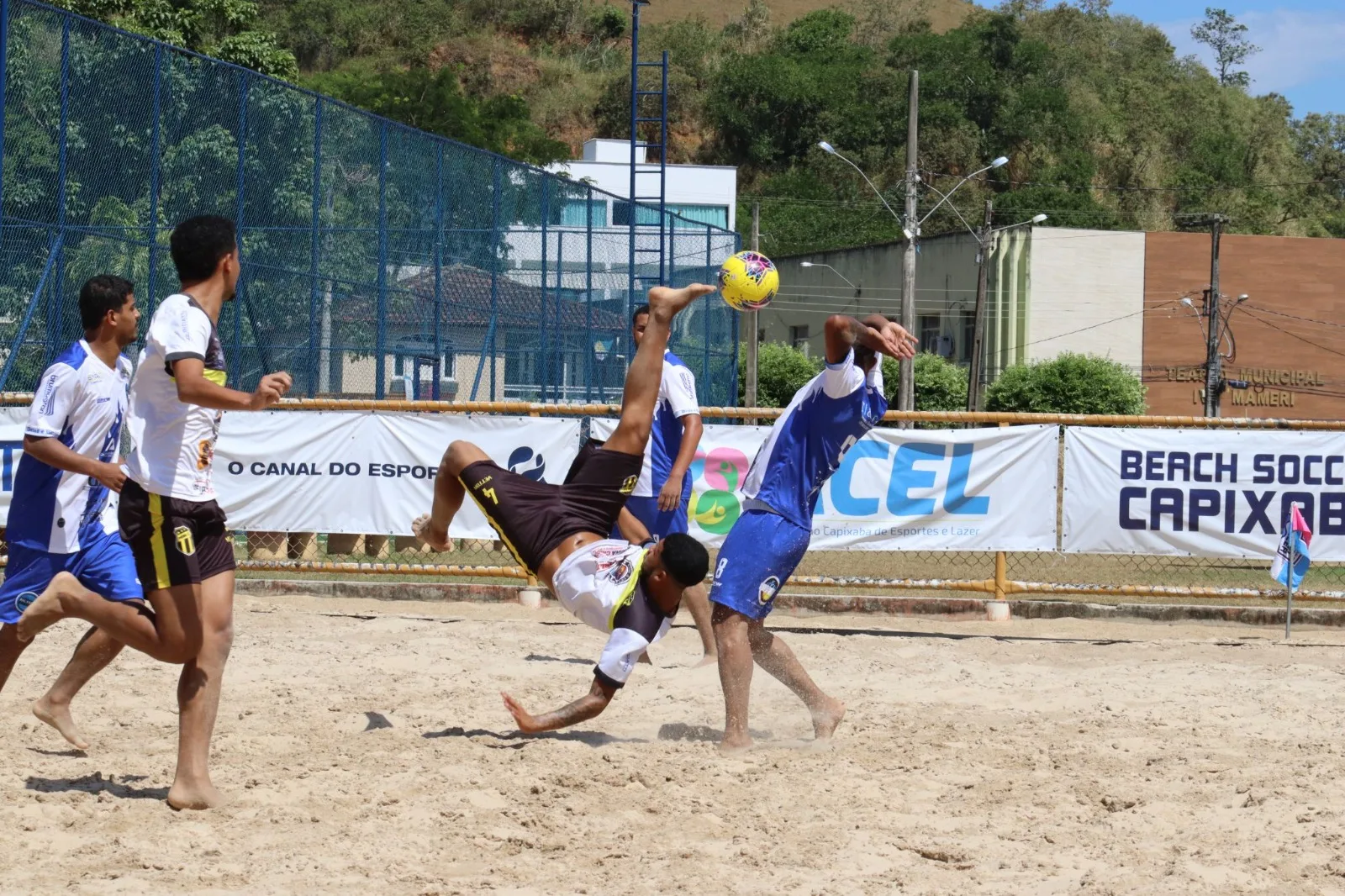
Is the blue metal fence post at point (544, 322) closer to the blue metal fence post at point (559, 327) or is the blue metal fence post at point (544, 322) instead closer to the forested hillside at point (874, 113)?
the blue metal fence post at point (559, 327)

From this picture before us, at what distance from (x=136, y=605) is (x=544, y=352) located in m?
14.8

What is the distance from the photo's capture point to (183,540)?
4.82 meters

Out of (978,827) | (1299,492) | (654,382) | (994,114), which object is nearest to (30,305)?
(654,382)

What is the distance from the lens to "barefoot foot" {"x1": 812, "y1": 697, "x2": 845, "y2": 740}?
634 cm

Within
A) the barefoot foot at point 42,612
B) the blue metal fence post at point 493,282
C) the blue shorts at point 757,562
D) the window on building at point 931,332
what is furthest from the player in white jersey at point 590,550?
the window on building at point 931,332

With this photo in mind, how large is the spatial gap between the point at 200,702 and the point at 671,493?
3445mm

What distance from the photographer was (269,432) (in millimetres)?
11602

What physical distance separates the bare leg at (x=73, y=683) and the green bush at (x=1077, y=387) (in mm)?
Answer: 42741

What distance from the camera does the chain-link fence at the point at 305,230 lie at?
11398 millimetres

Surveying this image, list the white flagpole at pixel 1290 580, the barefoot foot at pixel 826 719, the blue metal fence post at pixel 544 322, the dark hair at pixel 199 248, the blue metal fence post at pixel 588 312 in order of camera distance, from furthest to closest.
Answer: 1. the blue metal fence post at pixel 588 312
2. the blue metal fence post at pixel 544 322
3. the white flagpole at pixel 1290 580
4. the barefoot foot at pixel 826 719
5. the dark hair at pixel 199 248

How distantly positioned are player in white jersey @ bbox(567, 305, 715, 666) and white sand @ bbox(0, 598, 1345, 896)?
1.46 feet

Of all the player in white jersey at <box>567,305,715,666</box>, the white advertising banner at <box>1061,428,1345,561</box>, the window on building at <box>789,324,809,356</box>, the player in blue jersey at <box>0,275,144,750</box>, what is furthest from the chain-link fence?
the window on building at <box>789,324,809,356</box>

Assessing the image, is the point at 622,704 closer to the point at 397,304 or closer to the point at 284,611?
the point at 284,611

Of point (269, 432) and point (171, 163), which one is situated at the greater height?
point (171, 163)
